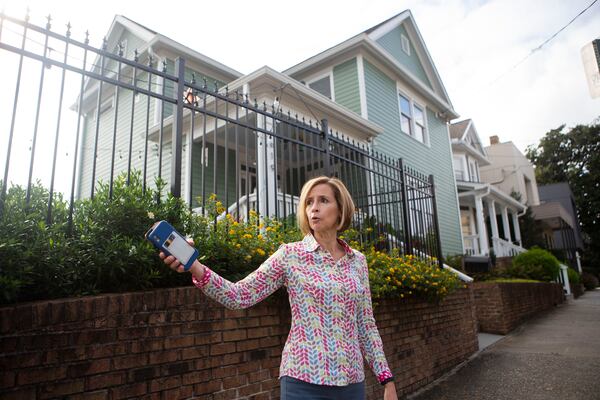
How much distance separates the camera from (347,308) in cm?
204

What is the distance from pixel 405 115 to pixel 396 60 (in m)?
1.94

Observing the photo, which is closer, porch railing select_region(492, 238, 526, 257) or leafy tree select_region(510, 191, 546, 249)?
porch railing select_region(492, 238, 526, 257)

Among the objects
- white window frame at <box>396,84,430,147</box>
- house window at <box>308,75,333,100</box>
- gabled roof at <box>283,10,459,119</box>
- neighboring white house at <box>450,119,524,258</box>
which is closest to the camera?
gabled roof at <box>283,10,459,119</box>

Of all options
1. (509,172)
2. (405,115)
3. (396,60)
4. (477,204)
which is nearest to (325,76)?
(396,60)

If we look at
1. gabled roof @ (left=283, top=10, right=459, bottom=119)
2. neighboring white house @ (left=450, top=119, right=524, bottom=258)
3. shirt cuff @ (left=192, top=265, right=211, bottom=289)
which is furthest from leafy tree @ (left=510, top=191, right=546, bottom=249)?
shirt cuff @ (left=192, top=265, right=211, bottom=289)

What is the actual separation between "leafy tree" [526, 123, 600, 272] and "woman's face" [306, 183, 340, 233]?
1756 inches

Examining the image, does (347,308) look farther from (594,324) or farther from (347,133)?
(594,324)

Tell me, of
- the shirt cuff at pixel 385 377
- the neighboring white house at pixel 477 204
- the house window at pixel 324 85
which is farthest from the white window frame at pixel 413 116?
the shirt cuff at pixel 385 377

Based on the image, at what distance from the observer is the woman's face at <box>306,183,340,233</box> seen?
2.19 meters

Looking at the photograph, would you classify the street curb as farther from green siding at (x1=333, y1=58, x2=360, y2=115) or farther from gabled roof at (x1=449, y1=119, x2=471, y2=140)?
gabled roof at (x1=449, y1=119, x2=471, y2=140)

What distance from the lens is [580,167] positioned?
142 ft

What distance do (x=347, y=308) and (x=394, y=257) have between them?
3829 mm

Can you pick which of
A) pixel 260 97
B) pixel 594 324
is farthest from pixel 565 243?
pixel 260 97

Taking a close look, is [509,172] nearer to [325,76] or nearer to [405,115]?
[405,115]
